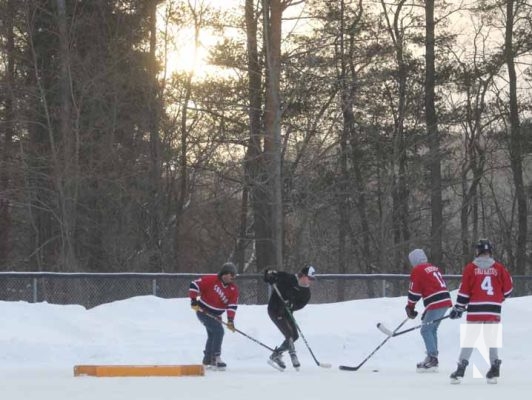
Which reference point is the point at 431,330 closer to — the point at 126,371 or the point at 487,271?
the point at 487,271

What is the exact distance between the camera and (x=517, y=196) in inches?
1330

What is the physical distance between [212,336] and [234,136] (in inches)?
553

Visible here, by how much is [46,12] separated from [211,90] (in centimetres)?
532

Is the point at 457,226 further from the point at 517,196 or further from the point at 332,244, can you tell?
the point at 332,244

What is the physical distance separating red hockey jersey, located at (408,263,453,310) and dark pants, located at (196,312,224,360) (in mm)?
2500

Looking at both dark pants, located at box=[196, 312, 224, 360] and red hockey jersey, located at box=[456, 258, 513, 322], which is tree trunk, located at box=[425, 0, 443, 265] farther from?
red hockey jersey, located at box=[456, 258, 513, 322]

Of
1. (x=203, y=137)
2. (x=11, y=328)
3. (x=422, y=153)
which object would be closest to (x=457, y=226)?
(x=422, y=153)

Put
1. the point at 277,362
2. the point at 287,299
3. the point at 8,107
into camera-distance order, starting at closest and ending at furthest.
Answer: the point at 277,362 < the point at 287,299 < the point at 8,107

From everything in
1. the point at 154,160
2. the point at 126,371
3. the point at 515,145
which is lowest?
the point at 126,371

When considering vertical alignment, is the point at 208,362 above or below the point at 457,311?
below

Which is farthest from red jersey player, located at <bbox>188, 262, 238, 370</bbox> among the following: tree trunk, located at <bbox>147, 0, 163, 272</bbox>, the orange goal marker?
tree trunk, located at <bbox>147, 0, 163, 272</bbox>

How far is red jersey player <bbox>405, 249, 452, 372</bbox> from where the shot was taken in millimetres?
11508

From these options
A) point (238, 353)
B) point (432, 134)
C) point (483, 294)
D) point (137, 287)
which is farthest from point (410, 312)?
point (432, 134)

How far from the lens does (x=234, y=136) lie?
25.6 m
